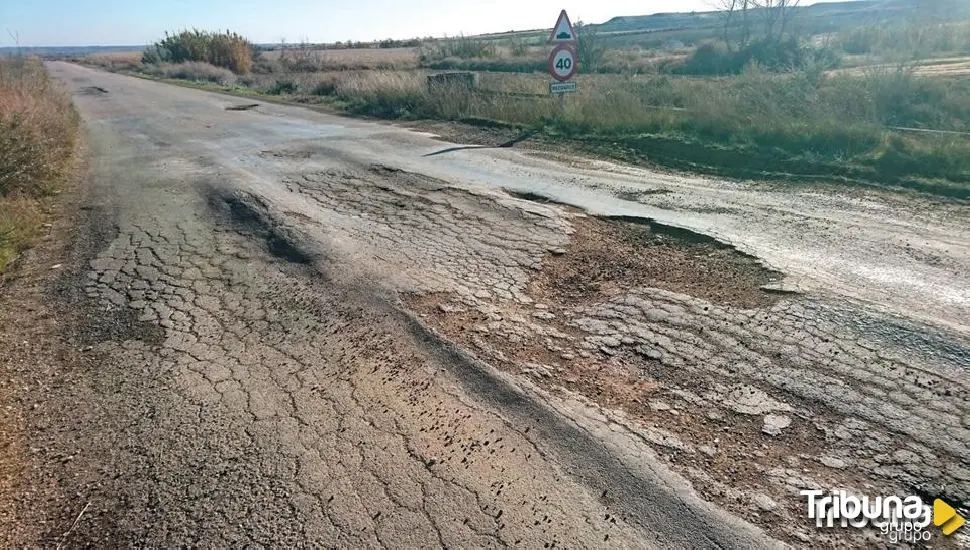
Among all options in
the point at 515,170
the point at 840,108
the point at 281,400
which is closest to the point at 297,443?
the point at 281,400

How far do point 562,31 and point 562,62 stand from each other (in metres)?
0.65

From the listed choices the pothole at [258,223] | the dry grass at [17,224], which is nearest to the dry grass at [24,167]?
the dry grass at [17,224]

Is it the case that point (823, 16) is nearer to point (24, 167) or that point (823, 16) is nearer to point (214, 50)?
point (214, 50)

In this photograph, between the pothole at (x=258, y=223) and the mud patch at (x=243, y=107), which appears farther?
the mud patch at (x=243, y=107)

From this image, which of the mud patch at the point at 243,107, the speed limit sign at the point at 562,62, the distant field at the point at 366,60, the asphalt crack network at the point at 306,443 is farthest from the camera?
the distant field at the point at 366,60

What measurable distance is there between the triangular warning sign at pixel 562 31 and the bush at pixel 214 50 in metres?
34.6

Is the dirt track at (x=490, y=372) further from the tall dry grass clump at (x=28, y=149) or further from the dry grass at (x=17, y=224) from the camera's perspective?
the tall dry grass clump at (x=28, y=149)

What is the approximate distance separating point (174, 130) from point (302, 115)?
341cm

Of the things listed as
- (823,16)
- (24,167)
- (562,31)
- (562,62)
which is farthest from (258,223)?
(823,16)

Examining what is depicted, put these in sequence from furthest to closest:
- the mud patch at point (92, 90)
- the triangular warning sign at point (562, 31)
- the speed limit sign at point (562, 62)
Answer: the mud patch at point (92, 90), the speed limit sign at point (562, 62), the triangular warning sign at point (562, 31)

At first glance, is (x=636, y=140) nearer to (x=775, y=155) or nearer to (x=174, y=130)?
(x=775, y=155)

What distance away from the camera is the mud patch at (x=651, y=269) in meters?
4.75

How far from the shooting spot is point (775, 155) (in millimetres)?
9070

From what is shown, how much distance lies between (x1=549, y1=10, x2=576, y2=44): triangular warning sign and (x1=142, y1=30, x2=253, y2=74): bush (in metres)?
34.6
